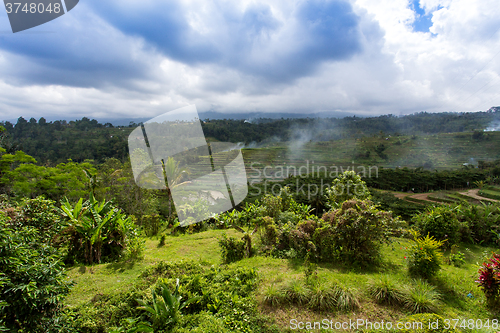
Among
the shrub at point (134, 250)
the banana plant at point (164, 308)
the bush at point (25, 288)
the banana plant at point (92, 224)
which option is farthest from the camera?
the shrub at point (134, 250)

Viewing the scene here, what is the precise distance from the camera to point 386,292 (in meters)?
3.78

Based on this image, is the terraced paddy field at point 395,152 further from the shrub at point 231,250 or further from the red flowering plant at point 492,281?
the red flowering plant at point 492,281

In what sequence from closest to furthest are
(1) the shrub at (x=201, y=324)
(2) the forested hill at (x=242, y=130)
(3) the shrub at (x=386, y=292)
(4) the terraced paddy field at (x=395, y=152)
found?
(1) the shrub at (x=201, y=324) < (3) the shrub at (x=386, y=292) < (2) the forested hill at (x=242, y=130) < (4) the terraced paddy field at (x=395, y=152)

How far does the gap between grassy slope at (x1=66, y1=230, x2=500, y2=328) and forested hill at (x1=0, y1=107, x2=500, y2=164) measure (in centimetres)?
3060

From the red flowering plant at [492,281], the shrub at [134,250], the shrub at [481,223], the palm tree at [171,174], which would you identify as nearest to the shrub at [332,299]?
the red flowering plant at [492,281]

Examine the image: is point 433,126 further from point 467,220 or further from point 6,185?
point 6,185

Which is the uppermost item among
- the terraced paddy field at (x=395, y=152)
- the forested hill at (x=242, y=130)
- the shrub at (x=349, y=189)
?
the forested hill at (x=242, y=130)

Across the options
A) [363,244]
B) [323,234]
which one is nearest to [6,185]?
[323,234]

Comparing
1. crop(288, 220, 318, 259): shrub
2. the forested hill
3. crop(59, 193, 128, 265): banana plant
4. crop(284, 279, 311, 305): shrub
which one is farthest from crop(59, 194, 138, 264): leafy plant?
the forested hill

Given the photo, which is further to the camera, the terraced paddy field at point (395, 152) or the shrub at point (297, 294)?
the terraced paddy field at point (395, 152)

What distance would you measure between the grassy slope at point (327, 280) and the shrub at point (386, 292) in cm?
12

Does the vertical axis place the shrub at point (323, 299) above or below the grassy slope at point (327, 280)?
above

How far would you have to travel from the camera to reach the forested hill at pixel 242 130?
127 ft

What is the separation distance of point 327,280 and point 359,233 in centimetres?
160
